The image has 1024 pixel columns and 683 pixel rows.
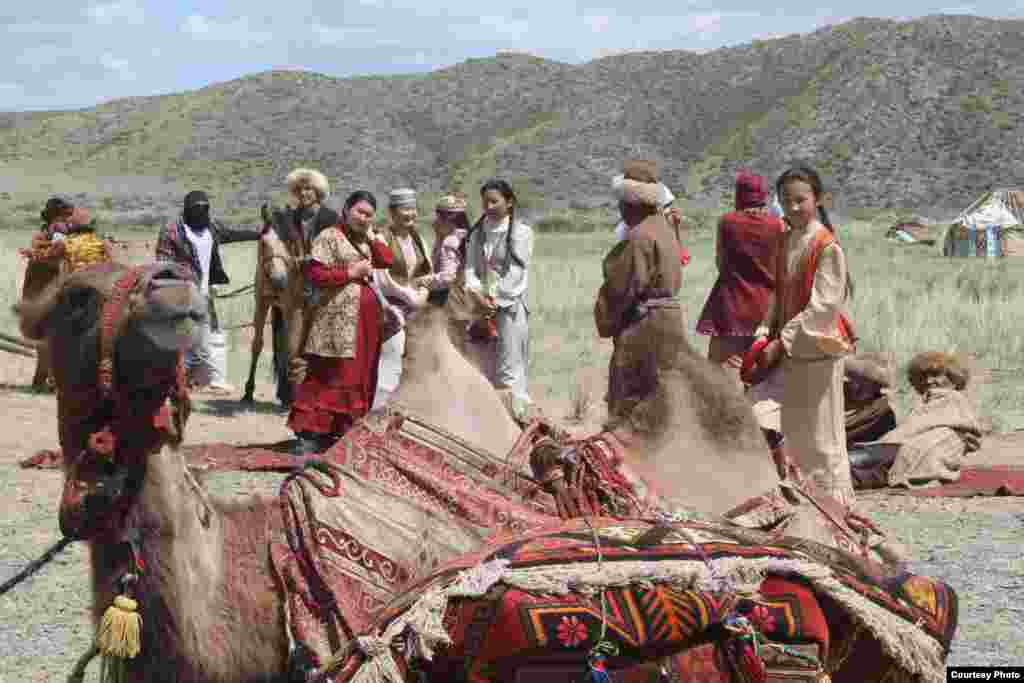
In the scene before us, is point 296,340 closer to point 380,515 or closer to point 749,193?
point 749,193

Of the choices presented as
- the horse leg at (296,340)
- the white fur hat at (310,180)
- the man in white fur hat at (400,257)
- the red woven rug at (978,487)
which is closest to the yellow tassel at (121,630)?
the horse leg at (296,340)

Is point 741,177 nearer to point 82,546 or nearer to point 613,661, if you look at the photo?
point 82,546

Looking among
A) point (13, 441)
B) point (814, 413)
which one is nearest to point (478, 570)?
point (814, 413)

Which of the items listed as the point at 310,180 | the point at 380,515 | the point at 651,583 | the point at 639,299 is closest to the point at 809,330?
the point at 639,299

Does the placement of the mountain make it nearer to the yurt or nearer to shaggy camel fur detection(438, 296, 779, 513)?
the yurt

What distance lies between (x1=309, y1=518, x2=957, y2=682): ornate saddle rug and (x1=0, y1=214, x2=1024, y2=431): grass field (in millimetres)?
9602

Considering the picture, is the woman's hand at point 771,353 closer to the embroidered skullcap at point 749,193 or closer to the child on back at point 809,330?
the child on back at point 809,330

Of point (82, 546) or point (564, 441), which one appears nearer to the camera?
point (564, 441)

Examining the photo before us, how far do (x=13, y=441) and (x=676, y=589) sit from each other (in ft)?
29.3

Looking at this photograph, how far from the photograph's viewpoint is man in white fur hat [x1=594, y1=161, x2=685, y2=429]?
3027 millimetres

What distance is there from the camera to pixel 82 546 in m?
7.56

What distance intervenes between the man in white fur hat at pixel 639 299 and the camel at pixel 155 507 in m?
0.48

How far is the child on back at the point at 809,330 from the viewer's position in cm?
670

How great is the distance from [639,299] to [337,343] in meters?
5.80
